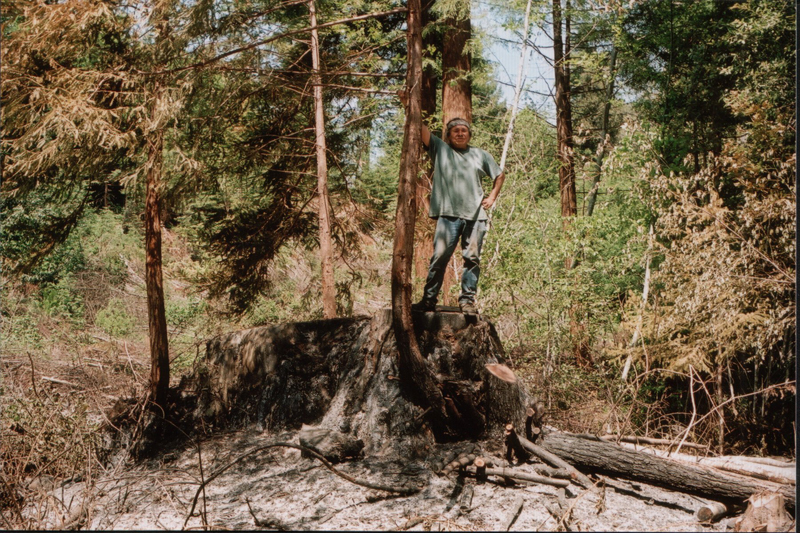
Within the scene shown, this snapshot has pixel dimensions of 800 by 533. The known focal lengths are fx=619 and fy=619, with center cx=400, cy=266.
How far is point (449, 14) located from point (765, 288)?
6300 mm

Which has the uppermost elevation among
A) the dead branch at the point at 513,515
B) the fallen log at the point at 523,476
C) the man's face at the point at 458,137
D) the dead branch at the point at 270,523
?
the man's face at the point at 458,137

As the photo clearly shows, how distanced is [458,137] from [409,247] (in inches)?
48.1

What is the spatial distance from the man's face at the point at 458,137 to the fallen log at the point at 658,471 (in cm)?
286

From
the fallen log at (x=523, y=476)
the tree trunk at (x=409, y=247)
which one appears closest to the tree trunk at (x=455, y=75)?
the tree trunk at (x=409, y=247)

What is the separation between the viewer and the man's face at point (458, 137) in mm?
6035

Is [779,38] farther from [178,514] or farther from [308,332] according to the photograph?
[178,514]

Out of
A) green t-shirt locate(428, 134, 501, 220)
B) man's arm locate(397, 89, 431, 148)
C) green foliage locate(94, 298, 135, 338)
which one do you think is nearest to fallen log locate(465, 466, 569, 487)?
green t-shirt locate(428, 134, 501, 220)

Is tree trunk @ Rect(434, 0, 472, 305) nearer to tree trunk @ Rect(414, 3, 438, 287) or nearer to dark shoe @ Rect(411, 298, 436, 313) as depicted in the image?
tree trunk @ Rect(414, 3, 438, 287)

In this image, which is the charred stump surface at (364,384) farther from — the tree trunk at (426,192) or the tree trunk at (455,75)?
the tree trunk at (455,75)

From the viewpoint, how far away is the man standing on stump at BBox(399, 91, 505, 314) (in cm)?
590

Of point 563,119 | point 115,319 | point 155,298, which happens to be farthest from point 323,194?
point 115,319

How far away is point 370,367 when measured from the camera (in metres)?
5.88

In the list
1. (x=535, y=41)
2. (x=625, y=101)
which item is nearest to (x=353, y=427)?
(x=535, y=41)

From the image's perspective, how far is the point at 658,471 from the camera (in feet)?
15.8
